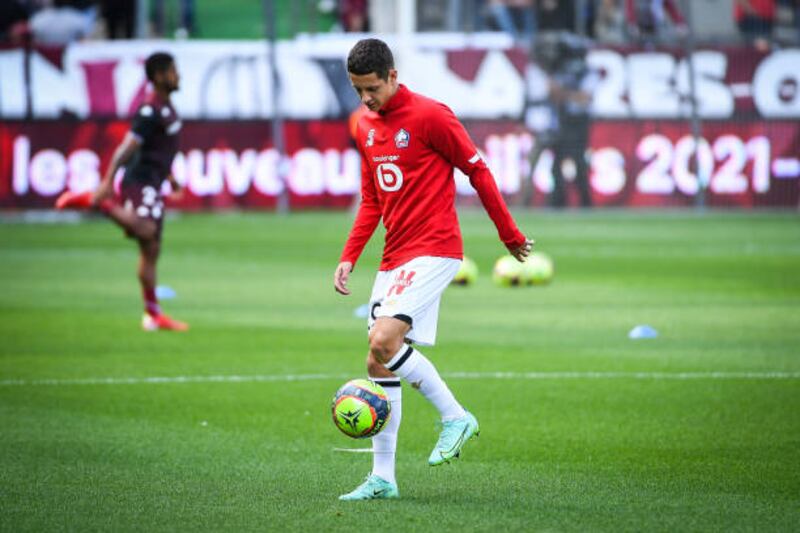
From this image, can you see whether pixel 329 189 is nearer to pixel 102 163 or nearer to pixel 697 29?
pixel 102 163

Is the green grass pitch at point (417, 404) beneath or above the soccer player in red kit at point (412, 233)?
beneath

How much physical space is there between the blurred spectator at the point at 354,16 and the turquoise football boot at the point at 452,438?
83.3ft

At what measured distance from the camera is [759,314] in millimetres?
14625

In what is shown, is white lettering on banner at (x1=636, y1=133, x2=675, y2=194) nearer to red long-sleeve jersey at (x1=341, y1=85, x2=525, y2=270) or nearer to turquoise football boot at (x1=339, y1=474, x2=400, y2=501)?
red long-sleeve jersey at (x1=341, y1=85, x2=525, y2=270)

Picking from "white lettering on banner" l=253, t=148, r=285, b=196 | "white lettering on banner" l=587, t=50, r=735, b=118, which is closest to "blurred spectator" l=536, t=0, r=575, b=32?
"white lettering on banner" l=587, t=50, r=735, b=118

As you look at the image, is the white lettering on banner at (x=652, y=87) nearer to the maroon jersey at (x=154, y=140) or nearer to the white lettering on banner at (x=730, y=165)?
the white lettering on banner at (x=730, y=165)

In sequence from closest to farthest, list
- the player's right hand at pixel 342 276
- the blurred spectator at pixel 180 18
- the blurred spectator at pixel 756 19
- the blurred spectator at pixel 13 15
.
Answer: the player's right hand at pixel 342 276 → the blurred spectator at pixel 756 19 → the blurred spectator at pixel 13 15 → the blurred spectator at pixel 180 18

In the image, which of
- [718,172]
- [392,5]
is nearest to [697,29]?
[718,172]

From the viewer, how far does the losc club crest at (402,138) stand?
282 inches

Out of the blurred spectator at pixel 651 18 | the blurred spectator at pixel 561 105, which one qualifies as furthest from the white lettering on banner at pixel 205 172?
the blurred spectator at pixel 651 18

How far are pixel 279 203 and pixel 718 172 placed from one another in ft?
27.9

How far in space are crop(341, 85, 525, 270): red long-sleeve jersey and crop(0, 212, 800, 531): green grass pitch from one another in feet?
3.90

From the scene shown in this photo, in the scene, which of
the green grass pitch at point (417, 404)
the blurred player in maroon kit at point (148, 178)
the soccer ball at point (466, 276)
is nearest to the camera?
the green grass pitch at point (417, 404)

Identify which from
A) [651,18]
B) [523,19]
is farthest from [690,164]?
[523,19]
